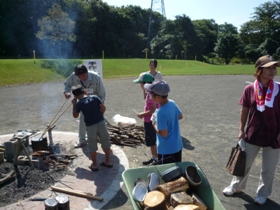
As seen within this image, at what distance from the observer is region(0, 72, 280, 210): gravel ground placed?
4.42 m

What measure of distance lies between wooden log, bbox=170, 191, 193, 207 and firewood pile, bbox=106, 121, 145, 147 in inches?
146

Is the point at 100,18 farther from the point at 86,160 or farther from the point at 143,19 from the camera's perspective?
the point at 86,160

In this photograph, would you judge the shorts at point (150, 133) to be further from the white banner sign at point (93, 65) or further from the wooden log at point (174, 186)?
the white banner sign at point (93, 65)

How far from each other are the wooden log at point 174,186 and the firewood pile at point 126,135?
11.7ft

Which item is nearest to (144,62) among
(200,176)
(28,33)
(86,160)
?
(28,33)

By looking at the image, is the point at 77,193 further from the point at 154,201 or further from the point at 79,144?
the point at 79,144

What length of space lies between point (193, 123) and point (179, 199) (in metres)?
5.99

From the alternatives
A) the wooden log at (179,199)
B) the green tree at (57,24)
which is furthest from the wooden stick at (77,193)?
the green tree at (57,24)

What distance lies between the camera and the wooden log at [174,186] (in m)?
2.88

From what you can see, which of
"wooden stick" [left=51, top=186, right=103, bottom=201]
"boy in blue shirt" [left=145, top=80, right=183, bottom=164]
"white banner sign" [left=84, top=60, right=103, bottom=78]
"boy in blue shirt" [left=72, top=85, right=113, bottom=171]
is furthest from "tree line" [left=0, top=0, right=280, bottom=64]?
"boy in blue shirt" [left=145, top=80, right=183, bottom=164]

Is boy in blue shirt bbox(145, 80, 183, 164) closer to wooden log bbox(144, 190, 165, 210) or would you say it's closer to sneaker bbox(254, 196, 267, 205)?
wooden log bbox(144, 190, 165, 210)

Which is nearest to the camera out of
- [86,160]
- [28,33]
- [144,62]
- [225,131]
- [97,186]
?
[97,186]

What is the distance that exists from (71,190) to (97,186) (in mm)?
459

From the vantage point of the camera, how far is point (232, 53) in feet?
179
